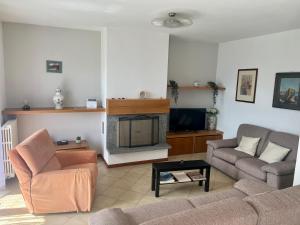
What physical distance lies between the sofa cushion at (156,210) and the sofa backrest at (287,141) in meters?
2.07

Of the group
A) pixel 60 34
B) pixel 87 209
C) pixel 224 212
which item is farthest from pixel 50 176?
pixel 60 34

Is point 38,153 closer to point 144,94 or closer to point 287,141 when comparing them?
point 144,94

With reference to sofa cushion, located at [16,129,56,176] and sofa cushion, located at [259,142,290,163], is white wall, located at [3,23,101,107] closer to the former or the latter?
Result: sofa cushion, located at [16,129,56,176]

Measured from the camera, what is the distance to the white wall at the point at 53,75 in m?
3.86

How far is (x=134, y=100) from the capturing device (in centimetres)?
409

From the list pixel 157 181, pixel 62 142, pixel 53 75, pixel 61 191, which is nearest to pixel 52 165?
pixel 61 191

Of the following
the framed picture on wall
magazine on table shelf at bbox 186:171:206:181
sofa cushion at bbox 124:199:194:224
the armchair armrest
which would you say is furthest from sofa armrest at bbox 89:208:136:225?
the framed picture on wall

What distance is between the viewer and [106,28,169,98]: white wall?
3.95 meters

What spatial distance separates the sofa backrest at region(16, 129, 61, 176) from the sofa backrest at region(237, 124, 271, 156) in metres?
3.14

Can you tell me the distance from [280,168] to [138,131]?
90.1 inches

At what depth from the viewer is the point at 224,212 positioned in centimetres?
137

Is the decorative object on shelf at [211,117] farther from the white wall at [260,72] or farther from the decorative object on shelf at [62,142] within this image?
the decorative object on shelf at [62,142]

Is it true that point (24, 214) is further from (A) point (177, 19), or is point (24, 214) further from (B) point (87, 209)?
(A) point (177, 19)

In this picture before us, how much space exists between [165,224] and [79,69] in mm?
3569
